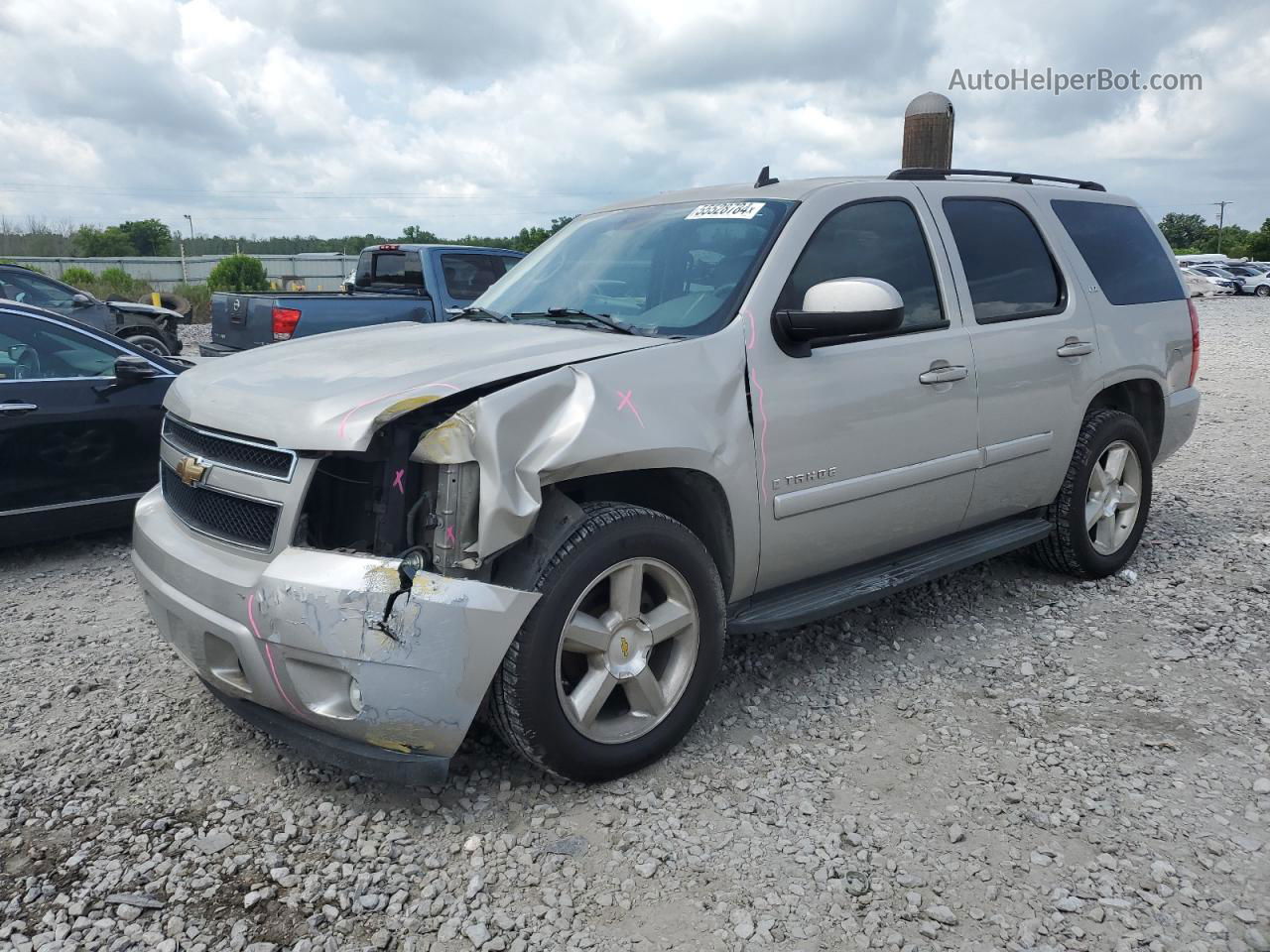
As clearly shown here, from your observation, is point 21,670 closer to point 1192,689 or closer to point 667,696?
point 667,696

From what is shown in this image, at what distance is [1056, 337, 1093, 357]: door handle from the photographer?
4.45 m

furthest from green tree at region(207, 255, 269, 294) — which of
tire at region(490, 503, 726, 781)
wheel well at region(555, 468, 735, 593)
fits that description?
tire at region(490, 503, 726, 781)

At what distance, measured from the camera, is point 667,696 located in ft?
10.4

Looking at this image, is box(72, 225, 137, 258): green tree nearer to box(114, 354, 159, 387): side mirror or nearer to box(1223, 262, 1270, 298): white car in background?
box(114, 354, 159, 387): side mirror

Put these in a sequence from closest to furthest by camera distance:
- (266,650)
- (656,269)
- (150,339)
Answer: (266,650)
(656,269)
(150,339)

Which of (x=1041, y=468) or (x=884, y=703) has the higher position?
(x=1041, y=468)

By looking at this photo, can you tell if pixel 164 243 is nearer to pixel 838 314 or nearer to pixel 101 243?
pixel 101 243

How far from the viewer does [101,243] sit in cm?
4159

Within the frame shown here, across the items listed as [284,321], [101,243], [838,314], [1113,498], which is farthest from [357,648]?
[101,243]

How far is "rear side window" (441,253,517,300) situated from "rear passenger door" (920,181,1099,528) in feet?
22.6

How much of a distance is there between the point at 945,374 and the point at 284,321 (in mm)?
6608

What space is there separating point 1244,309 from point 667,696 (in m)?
33.9

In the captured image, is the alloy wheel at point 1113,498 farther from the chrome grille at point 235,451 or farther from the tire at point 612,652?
the chrome grille at point 235,451

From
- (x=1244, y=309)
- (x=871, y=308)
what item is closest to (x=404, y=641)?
(x=871, y=308)
